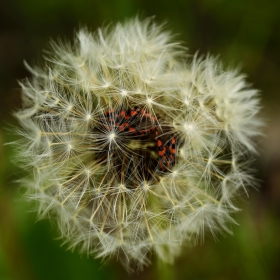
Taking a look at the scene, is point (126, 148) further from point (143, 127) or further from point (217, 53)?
point (217, 53)

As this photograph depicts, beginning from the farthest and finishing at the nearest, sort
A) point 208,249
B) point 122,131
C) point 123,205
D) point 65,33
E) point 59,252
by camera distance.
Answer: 1. point 65,33
2. point 208,249
3. point 59,252
4. point 123,205
5. point 122,131

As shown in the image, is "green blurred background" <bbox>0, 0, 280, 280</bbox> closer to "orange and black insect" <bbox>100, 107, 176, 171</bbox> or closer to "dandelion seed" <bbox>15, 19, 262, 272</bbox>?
"dandelion seed" <bbox>15, 19, 262, 272</bbox>

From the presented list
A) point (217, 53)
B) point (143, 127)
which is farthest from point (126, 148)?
point (217, 53)

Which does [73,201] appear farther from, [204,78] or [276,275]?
[276,275]

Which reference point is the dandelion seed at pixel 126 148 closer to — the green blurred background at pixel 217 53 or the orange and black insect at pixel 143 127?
the orange and black insect at pixel 143 127

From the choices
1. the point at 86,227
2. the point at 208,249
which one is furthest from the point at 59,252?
the point at 208,249

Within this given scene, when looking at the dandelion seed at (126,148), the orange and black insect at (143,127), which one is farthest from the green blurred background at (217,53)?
the orange and black insect at (143,127)
